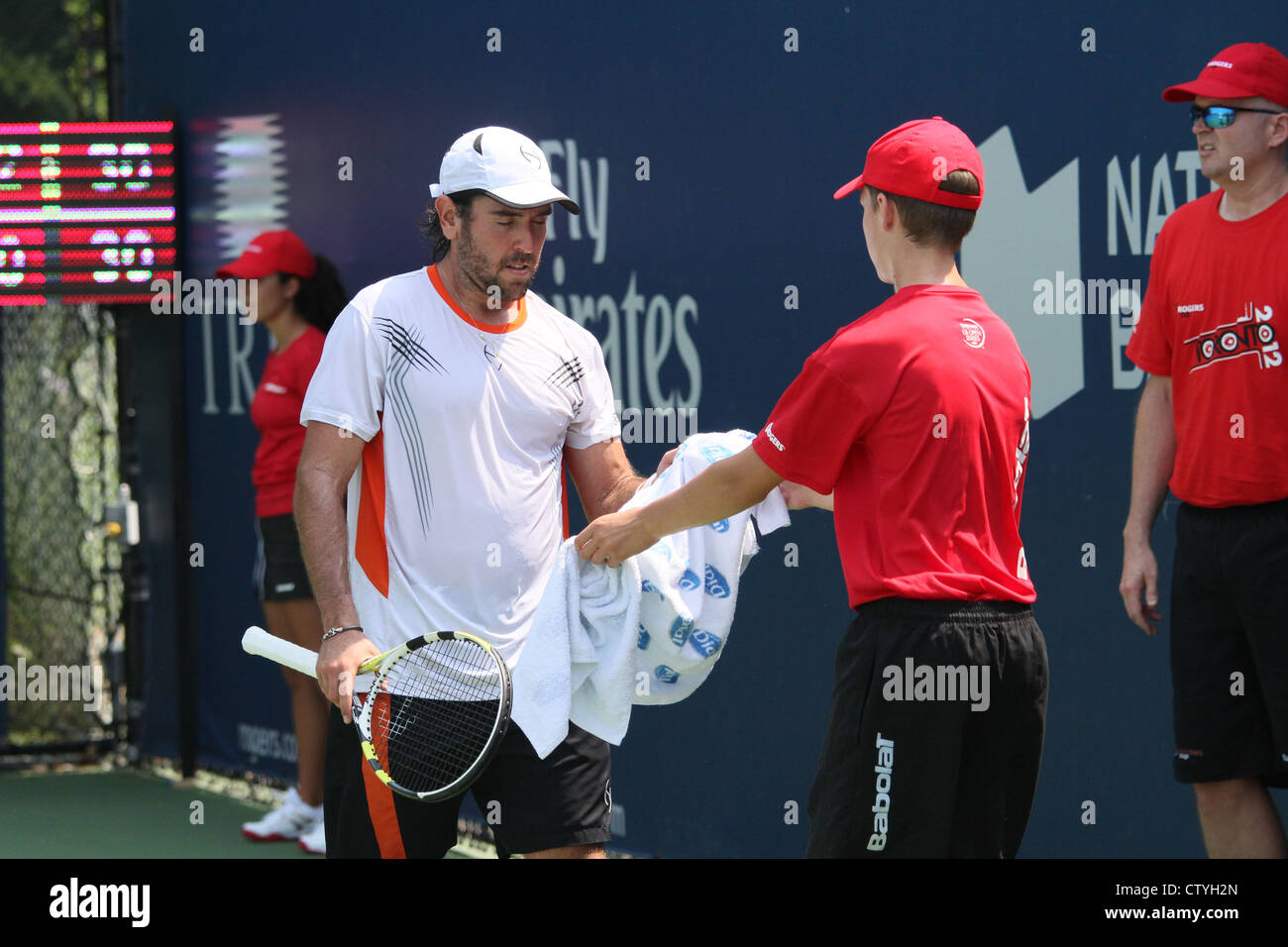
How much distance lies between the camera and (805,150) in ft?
16.0

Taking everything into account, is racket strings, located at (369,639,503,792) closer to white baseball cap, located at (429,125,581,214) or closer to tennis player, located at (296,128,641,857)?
tennis player, located at (296,128,641,857)

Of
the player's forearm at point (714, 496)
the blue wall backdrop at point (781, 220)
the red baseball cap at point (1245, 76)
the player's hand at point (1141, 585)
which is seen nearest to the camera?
the player's forearm at point (714, 496)

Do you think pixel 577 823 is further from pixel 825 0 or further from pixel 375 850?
pixel 825 0

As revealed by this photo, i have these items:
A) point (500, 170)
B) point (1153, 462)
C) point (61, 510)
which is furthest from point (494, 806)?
point (61, 510)

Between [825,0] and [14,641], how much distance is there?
515 cm

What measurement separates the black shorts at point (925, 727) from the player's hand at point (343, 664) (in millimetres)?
958

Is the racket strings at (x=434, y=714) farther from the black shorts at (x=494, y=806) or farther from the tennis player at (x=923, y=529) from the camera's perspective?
the tennis player at (x=923, y=529)

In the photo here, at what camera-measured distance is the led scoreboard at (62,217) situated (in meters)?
6.94

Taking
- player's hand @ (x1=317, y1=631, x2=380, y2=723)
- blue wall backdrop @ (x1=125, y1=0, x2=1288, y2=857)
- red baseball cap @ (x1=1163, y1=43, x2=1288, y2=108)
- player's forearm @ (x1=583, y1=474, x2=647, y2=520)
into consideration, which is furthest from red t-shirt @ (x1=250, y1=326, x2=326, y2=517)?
red baseball cap @ (x1=1163, y1=43, x2=1288, y2=108)

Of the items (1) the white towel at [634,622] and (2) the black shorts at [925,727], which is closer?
(2) the black shorts at [925,727]

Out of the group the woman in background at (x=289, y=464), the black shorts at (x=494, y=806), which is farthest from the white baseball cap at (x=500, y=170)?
the woman in background at (x=289, y=464)

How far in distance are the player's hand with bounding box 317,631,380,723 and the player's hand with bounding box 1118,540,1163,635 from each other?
1804mm

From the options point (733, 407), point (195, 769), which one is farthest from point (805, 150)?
point (195, 769)

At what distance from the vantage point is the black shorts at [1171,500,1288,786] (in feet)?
11.8
